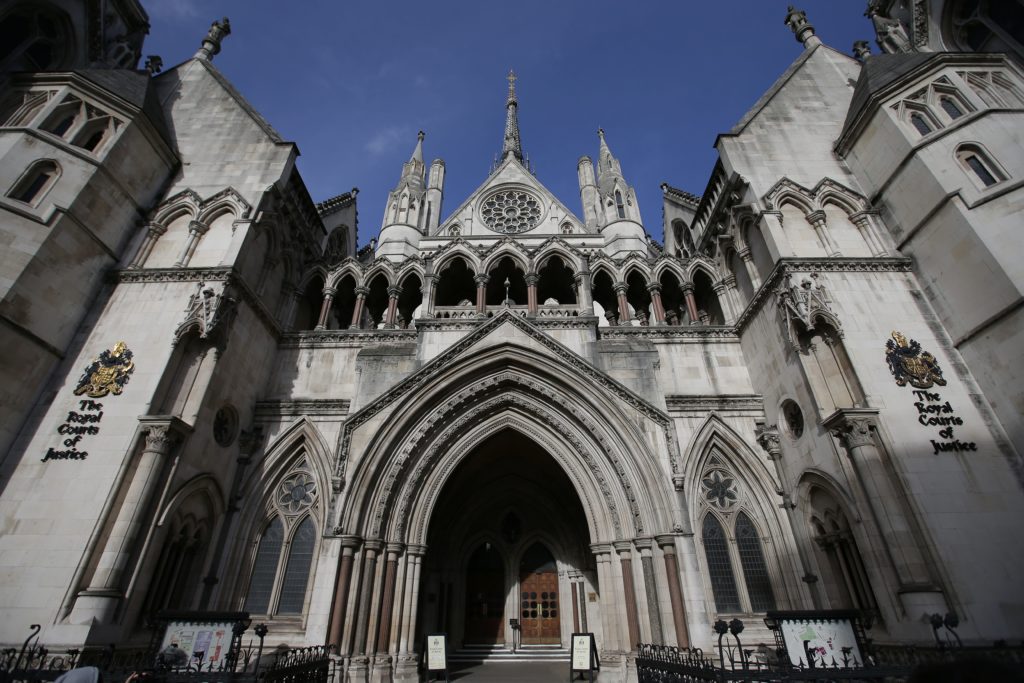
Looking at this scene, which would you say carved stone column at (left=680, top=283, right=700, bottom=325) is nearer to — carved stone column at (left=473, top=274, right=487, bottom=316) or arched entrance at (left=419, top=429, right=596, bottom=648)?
Result: arched entrance at (left=419, top=429, right=596, bottom=648)

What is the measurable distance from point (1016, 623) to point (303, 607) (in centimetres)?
1412

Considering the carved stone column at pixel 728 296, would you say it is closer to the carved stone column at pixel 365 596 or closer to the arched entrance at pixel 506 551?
the arched entrance at pixel 506 551

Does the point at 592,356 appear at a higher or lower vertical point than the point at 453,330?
lower

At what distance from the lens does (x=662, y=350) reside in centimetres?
1495

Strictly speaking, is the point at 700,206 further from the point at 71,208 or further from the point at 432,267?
the point at 71,208

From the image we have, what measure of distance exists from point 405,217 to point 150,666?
2333cm

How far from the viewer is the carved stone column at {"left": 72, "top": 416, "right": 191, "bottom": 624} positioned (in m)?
8.70

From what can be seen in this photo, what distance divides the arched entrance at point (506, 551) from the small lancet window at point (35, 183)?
1251 cm

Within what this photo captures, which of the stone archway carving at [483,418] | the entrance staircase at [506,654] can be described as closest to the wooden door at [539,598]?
the entrance staircase at [506,654]

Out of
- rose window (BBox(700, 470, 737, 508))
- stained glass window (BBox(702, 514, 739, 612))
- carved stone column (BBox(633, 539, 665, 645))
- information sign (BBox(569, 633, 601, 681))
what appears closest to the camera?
information sign (BBox(569, 633, 601, 681))

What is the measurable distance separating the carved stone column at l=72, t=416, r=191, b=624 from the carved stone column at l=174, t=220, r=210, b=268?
4845 millimetres

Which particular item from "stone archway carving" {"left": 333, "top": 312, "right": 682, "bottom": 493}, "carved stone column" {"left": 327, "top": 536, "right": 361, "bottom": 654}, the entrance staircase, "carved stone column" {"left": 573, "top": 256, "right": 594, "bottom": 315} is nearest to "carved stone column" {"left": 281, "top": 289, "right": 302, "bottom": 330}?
"stone archway carving" {"left": 333, "top": 312, "right": 682, "bottom": 493}

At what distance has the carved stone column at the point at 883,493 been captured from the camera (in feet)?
29.1

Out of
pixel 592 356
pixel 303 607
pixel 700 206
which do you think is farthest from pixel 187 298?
pixel 700 206
